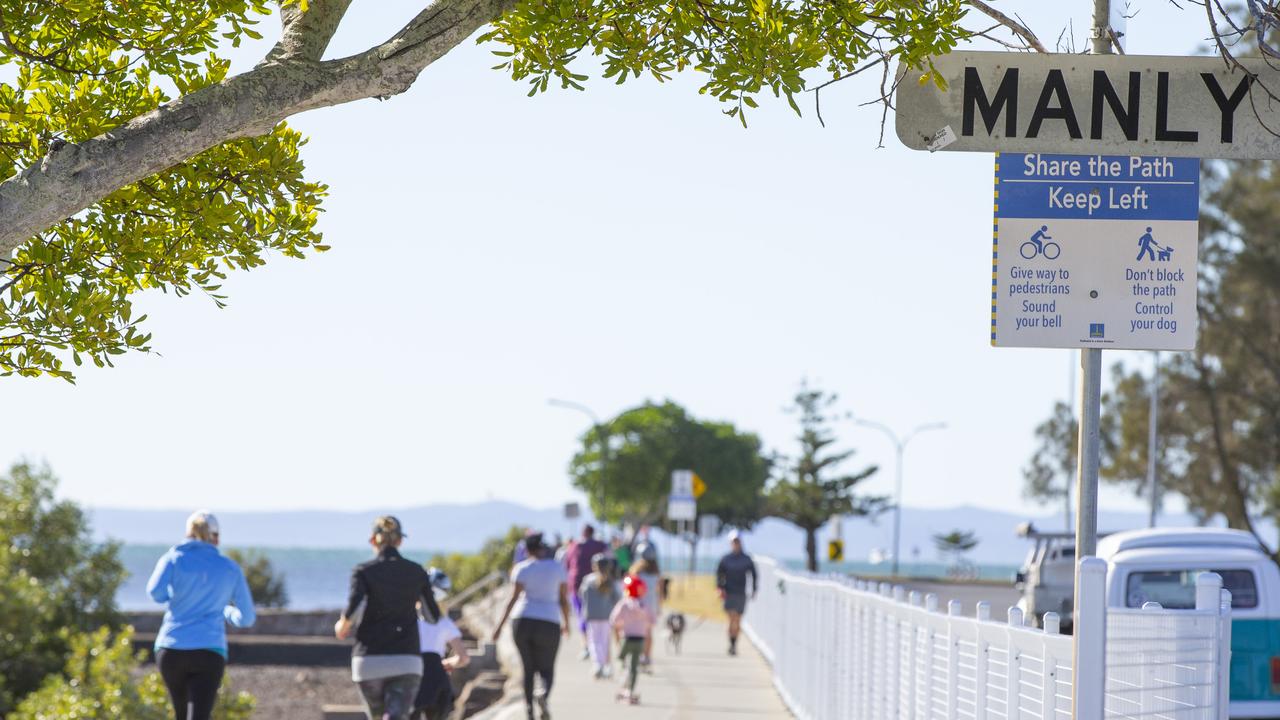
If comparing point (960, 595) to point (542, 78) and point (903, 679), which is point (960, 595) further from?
point (542, 78)

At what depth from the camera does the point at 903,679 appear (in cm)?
946

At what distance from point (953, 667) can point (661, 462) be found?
273ft

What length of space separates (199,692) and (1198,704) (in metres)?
6.68

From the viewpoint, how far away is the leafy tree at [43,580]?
21.1 meters

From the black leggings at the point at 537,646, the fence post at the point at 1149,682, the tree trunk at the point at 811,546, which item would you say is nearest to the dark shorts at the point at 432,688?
the black leggings at the point at 537,646

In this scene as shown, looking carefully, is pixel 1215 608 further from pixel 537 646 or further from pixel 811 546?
pixel 811 546

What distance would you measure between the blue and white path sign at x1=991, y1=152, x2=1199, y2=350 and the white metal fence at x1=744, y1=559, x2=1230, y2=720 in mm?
777

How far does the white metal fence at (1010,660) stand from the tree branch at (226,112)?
8.85ft

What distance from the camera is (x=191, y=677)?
10.3 m

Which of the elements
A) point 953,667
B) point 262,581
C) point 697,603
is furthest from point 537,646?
point 262,581

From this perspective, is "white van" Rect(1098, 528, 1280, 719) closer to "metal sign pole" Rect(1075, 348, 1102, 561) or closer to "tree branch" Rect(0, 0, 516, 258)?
"metal sign pole" Rect(1075, 348, 1102, 561)

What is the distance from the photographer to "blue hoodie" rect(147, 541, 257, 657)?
33.6ft

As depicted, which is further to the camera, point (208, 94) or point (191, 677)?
point (191, 677)

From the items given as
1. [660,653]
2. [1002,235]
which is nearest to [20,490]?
[660,653]
